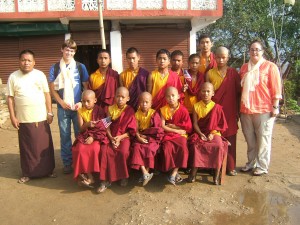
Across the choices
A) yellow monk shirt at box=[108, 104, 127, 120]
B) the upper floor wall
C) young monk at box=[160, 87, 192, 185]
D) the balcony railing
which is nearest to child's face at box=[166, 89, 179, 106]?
young monk at box=[160, 87, 192, 185]

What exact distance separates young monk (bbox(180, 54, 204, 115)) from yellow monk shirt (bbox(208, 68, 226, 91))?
4.6 inches

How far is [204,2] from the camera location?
35.3 feet

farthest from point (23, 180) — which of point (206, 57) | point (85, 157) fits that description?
point (206, 57)

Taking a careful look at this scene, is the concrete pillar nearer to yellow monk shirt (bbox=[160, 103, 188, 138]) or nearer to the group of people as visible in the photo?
the group of people

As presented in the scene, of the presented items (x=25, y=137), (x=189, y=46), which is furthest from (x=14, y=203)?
(x=189, y=46)

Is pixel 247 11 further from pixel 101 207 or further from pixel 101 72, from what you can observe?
pixel 101 207

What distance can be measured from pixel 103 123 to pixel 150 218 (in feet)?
4.37

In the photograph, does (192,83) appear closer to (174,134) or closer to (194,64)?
(194,64)

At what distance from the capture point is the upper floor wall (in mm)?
10570

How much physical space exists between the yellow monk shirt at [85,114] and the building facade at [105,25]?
7066mm

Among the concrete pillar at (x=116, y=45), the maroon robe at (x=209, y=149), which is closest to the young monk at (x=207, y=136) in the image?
the maroon robe at (x=209, y=149)

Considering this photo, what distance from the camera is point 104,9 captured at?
1055cm

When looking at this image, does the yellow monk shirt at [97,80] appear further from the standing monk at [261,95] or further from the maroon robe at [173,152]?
the standing monk at [261,95]

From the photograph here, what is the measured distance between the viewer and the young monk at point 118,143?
3.94 m
